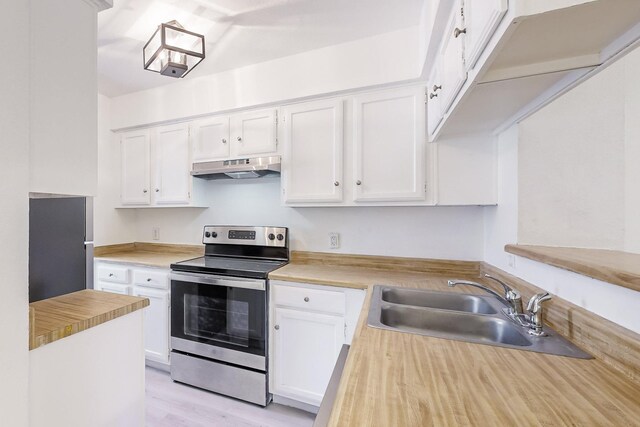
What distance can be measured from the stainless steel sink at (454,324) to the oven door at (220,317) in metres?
0.96

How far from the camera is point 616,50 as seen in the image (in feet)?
2.35

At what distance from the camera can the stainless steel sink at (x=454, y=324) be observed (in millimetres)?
1039

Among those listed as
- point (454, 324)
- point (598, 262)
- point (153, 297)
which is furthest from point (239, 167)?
point (598, 262)

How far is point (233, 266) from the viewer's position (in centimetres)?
203

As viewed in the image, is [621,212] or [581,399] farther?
[621,212]

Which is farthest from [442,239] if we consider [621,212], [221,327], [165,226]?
[165,226]

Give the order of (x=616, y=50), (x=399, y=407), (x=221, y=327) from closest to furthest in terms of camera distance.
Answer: (x=399, y=407), (x=616, y=50), (x=221, y=327)

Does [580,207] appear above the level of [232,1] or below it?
below

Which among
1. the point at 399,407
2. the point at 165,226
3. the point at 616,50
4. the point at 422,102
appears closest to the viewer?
the point at 399,407

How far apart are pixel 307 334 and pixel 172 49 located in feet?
6.06

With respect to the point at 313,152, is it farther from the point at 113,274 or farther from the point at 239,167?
the point at 113,274

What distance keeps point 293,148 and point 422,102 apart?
37.5 inches

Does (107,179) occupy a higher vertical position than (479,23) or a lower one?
lower

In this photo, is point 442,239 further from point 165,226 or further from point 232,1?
point 165,226
